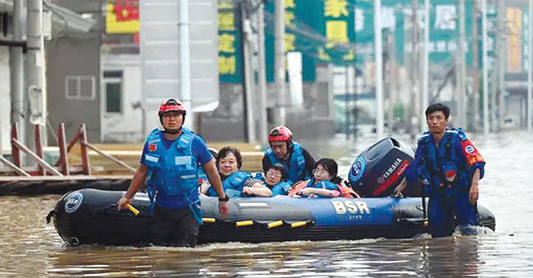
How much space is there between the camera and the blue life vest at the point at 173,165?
50.3 feet

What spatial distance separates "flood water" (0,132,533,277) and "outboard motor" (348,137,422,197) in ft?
2.88

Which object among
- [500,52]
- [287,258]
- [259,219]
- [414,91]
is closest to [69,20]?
[259,219]

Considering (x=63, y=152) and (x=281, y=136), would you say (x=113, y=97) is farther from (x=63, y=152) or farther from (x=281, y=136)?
(x=281, y=136)

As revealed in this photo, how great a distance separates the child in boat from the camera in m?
17.8

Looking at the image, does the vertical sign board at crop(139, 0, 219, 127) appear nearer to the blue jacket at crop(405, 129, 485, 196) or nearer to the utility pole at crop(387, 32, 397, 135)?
the blue jacket at crop(405, 129, 485, 196)

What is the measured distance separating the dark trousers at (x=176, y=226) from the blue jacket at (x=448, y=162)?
2488 millimetres

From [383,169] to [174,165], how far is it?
3.51 meters

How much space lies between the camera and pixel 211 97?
23000 mm

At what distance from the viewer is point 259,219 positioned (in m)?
16.9

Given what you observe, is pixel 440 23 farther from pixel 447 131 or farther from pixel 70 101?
pixel 447 131

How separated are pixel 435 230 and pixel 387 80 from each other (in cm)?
9070

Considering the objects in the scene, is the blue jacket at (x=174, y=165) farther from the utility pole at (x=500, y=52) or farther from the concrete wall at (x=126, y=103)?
the utility pole at (x=500, y=52)

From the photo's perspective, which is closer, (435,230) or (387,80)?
(435,230)

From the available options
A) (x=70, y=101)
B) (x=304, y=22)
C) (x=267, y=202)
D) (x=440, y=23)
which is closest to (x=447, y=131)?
(x=267, y=202)
